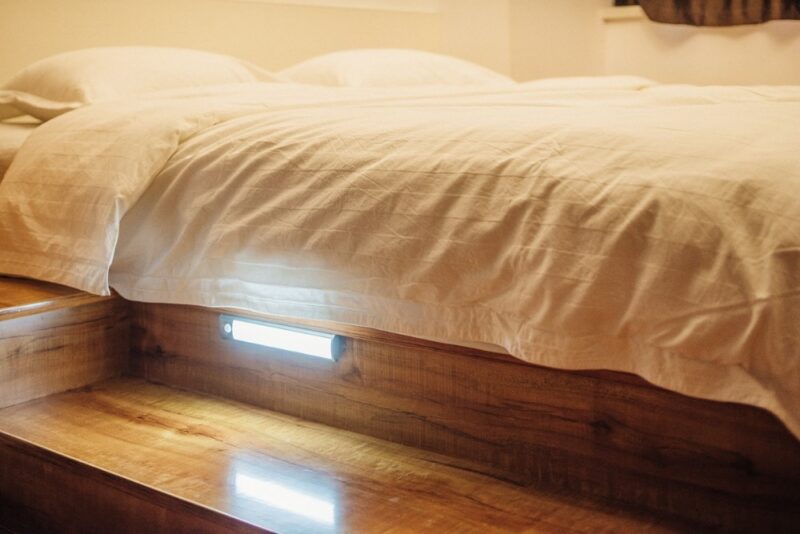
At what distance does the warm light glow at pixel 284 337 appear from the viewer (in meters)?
1.41

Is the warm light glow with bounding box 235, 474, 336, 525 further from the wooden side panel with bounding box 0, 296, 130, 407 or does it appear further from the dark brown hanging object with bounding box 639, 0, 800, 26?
the dark brown hanging object with bounding box 639, 0, 800, 26

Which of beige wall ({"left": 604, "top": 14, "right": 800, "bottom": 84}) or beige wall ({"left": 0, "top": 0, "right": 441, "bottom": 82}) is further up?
beige wall ({"left": 0, "top": 0, "right": 441, "bottom": 82})

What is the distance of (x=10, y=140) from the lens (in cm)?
198

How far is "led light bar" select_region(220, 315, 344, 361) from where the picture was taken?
141 centimetres

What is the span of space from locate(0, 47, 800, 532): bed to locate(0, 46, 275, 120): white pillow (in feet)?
1.08

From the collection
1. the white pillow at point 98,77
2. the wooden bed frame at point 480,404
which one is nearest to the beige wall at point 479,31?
the white pillow at point 98,77

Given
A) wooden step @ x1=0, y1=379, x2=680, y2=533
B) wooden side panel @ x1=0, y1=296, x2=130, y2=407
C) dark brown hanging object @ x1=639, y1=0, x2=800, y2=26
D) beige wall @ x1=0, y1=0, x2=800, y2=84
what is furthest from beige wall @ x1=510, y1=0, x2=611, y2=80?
wooden step @ x1=0, y1=379, x2=680, y2=533

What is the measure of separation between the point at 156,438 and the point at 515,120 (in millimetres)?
731

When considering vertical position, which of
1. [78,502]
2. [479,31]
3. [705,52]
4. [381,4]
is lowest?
[78,502]

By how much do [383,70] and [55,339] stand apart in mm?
1559

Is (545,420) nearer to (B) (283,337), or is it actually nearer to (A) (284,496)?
(A) (284,496)

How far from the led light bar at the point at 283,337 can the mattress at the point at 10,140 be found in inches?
27.5

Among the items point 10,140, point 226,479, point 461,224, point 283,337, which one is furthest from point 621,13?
point 226,479

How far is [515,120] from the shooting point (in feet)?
4.27
